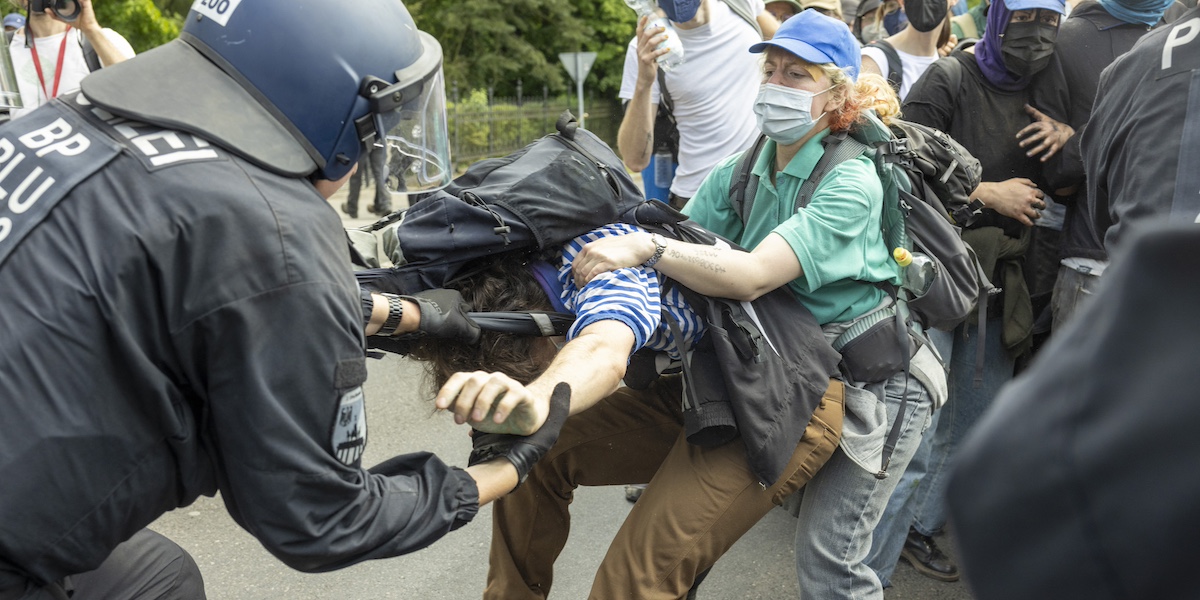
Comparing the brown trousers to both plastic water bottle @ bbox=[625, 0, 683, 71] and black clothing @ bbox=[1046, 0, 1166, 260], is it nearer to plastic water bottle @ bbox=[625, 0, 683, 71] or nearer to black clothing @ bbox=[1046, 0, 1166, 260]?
black clothing @ bbox=[1046, 0, 1166, 260]

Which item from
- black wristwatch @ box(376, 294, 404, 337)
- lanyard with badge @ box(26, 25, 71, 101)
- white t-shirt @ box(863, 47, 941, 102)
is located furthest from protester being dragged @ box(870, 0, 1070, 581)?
lanyard with badge @ box(26, 25, 71, 101)

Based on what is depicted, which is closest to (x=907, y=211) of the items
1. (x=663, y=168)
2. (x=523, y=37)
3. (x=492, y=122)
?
(x=663, y=168)

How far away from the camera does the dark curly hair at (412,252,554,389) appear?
2291 mm

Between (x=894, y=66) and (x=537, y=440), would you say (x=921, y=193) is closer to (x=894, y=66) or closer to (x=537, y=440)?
(x=537, y=440)

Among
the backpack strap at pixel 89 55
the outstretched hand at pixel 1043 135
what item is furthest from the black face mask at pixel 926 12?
the backpack strap at pixel 89 55

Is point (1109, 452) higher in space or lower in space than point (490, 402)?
higher

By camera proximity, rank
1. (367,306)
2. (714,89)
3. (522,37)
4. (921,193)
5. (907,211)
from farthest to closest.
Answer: (522,37)
(714,89)
(921,193)
(907,211)
(367,306)

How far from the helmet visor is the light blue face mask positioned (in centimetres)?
89

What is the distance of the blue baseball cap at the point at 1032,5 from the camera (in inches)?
136

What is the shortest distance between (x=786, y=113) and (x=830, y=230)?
17.9 inches

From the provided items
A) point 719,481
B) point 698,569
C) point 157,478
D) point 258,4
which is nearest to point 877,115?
point 719,481

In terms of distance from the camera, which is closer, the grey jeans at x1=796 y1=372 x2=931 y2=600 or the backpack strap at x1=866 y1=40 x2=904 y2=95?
the grey jeans at x1=796 y1=372 x2=931 y2=600

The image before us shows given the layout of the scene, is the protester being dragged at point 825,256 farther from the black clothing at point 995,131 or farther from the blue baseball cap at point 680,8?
the blue baseball cap at point 680,8

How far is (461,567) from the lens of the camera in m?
3.67
